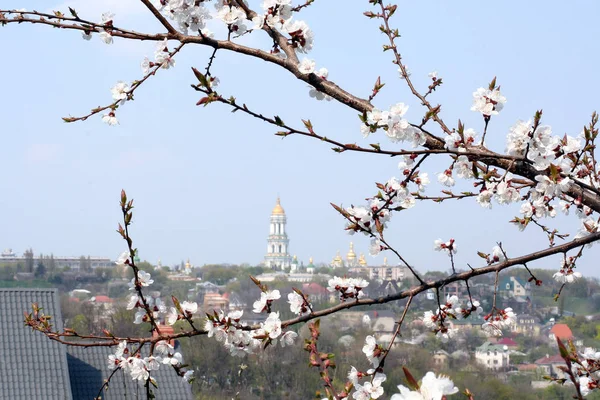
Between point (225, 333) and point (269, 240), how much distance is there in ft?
401

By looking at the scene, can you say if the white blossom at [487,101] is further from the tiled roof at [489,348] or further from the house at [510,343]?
the house at [510,343]

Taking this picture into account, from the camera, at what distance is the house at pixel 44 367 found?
10.6 meters

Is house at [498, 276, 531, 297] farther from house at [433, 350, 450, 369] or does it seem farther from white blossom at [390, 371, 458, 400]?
white blossom at [390, 371, 458, 400]

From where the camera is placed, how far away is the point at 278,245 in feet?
405

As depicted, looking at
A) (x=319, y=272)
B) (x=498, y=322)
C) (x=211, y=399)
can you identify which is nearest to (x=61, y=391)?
(x=498, y=322)

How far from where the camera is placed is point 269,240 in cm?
12375

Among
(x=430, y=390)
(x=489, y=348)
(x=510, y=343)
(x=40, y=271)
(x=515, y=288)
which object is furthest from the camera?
(x=40, y=271)

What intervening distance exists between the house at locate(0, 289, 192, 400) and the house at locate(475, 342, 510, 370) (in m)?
42.4

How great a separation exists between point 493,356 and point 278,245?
7043 cm

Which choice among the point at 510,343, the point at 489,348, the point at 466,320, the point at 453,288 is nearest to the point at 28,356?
the point at 466,320

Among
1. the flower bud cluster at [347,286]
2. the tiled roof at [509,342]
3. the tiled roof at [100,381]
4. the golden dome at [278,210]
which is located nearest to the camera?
the flower bud cluster at [347,286]

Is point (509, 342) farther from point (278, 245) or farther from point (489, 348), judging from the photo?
point (278, 245)

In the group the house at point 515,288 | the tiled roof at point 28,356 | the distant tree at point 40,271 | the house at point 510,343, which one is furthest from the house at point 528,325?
the tiled roof at point 28,356

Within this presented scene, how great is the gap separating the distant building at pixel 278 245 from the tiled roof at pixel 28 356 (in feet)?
356
